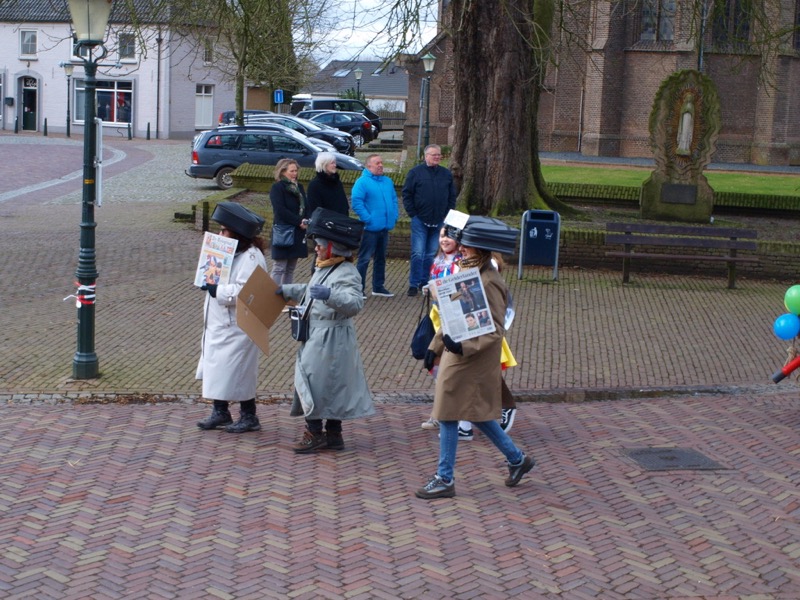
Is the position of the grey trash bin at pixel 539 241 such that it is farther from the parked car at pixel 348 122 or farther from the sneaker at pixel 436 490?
the parked car at pixel 348 122

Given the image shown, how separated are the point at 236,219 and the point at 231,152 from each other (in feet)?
67.6

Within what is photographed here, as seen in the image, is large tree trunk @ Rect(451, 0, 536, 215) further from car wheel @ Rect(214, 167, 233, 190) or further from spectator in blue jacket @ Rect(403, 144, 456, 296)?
car wheel @ Rect(214, 167, 233, 190)

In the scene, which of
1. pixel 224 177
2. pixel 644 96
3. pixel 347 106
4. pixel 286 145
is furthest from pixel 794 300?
pixel 347 106

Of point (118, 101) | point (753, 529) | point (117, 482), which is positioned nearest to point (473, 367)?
point (753, 529)

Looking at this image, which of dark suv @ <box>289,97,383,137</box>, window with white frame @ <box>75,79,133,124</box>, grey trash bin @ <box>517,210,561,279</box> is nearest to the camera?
grey trash bin @ <box>517,210,561,279</box>

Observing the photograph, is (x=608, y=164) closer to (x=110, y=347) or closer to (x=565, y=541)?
(x=110, y=347)

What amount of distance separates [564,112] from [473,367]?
40.8 m

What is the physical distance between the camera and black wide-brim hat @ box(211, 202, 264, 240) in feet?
24.9

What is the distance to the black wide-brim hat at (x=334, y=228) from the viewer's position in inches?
275

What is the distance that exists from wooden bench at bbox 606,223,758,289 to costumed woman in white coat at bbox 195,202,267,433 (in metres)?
8.21

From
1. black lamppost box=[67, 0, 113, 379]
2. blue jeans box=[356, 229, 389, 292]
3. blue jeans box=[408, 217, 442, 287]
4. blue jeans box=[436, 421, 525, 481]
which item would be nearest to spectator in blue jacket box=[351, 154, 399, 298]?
blue jeans box=[356, 229, 389, 292]

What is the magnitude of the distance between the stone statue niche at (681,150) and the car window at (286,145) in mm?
12591

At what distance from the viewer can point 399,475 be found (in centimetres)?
714

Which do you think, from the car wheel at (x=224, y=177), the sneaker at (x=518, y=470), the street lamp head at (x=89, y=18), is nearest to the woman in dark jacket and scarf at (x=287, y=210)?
the street lamp head at (x=89, y=18)
